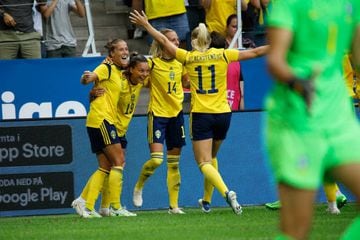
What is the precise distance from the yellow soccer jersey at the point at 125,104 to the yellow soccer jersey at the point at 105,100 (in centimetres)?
15

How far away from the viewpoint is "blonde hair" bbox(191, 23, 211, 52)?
13547 millimetres

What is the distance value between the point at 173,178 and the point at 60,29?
12.4 ft

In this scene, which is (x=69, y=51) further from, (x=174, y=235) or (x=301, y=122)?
(x=301, y=122)

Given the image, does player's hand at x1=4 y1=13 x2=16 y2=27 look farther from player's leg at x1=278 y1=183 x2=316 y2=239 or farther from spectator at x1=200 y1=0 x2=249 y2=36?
player's leg at x1=278 y1=183 x2=316 y2=239

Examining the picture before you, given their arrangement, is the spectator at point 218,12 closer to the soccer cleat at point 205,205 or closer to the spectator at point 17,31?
the spectator at point 17,31

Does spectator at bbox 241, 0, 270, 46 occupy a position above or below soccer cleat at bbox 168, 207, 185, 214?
above

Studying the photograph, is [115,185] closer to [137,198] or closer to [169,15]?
[137,198]

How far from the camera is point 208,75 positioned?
44.8 feet

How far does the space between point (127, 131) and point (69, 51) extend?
2186 millimetres

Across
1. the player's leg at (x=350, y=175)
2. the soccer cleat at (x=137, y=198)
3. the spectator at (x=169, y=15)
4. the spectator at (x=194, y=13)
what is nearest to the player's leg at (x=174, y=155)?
the soccer cleat at (x=137, y=198)

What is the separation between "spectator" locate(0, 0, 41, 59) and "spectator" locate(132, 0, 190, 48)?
5.87 ft

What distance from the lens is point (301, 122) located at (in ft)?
21.5

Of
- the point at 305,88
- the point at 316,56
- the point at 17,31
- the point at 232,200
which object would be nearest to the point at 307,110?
the point at 305,88

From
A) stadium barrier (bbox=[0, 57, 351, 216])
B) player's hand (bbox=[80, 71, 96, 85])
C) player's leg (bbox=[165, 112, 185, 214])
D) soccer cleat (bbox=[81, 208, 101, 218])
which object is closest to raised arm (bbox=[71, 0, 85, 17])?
stadium barrier (bbox=[0, 57, 351, 216])
